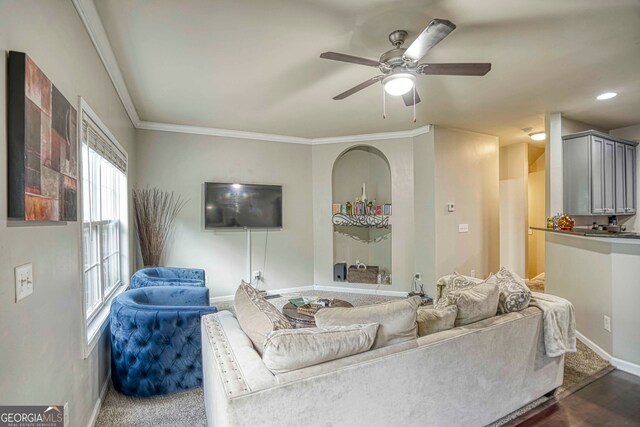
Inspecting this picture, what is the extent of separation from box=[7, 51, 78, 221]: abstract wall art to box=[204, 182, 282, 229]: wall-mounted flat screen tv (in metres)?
2.97

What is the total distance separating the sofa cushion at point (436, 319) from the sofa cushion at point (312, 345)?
1.26 feet

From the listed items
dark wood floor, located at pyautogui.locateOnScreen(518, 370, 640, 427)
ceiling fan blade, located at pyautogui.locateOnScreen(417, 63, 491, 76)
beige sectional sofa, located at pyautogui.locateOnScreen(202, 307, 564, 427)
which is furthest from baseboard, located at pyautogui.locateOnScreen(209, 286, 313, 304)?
ceiling fan blade, located at pyautogui.locateOnScreen(417, 63, 491, 76)

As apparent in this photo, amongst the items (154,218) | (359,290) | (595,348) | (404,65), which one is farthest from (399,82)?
(359,290)

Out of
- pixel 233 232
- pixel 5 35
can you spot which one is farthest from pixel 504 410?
pixel 233 232

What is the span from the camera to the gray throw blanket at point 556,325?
6.81ft

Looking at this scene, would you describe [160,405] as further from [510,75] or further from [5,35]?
[510,75]

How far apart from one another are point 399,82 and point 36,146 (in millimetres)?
2132

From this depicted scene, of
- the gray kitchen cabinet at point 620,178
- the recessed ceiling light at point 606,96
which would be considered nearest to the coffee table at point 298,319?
the recessed ceiling light at point 606,96

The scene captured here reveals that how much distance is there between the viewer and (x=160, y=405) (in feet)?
7.19

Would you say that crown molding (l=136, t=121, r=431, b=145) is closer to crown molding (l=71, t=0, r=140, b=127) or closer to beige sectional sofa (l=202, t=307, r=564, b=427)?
crown molding (l=71, t=0, r=140, b=127)

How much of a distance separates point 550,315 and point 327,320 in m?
1.58

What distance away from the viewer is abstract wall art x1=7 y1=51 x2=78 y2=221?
42.5 inches

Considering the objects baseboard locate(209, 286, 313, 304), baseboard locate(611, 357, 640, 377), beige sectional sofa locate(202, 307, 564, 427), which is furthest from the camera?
baseboard locate(209, 286, 313, 304)

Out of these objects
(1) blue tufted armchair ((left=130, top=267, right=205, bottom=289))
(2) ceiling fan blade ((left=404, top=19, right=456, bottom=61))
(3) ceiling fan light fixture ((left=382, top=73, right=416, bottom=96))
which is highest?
(2) ceiling fan blade ((left=404, top=19, right=456, bottom=61))
